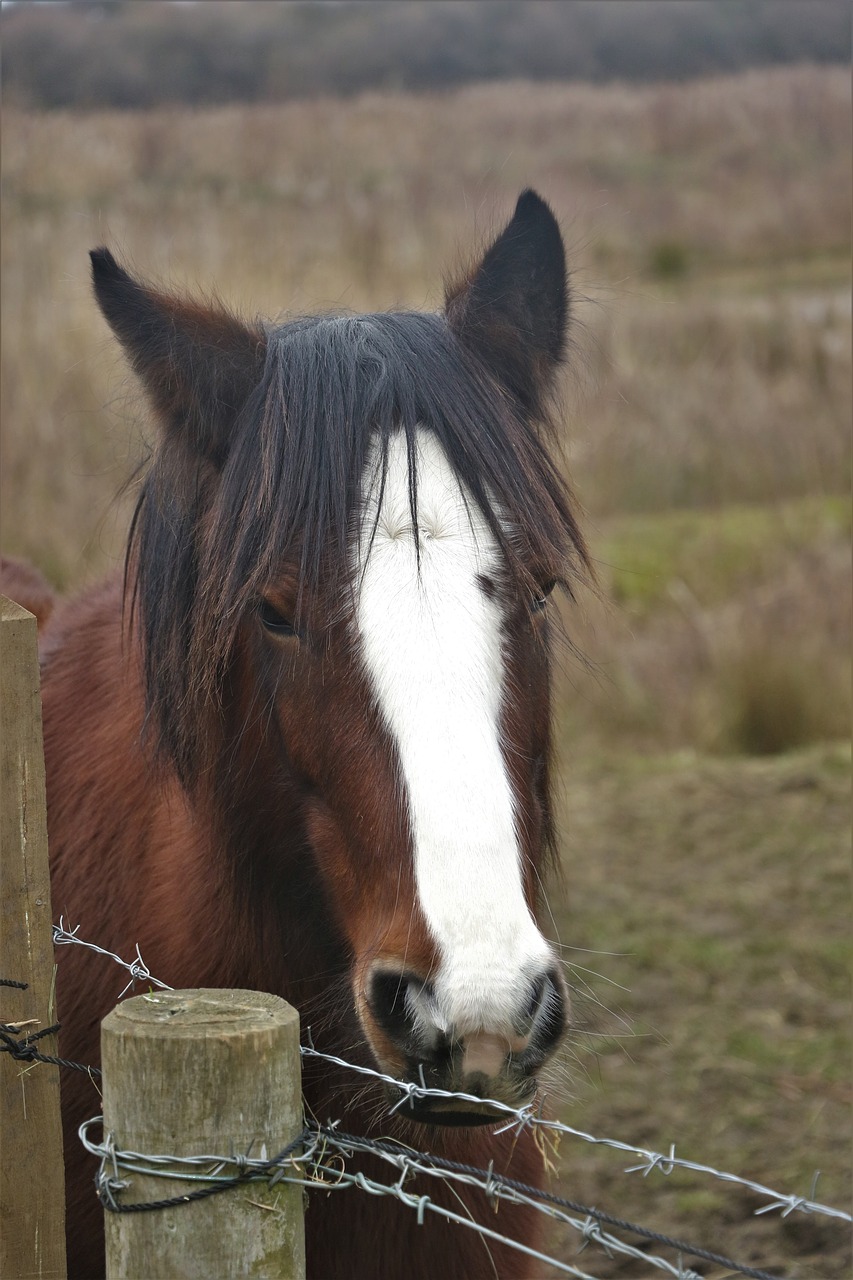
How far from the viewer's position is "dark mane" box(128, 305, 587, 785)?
6.59ft

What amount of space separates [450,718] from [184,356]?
2.84 feet

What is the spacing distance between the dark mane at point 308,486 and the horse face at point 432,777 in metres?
0.05

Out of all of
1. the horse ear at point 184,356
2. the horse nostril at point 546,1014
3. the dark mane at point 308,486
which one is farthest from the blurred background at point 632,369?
the horse nostril at point 546,1014

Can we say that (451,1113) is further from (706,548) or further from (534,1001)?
(706,548)

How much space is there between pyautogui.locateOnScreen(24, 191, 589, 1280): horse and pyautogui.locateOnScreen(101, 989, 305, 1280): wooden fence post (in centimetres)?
24

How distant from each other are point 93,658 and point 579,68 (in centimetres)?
1116

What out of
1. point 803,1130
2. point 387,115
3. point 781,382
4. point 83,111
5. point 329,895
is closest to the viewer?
point 329,895

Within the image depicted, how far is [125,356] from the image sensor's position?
2234 mm

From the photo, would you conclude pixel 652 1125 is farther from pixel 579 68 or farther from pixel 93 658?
pixel 579 68

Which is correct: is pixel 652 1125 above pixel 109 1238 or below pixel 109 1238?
below

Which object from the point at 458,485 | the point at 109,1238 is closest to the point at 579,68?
the point at 458,485

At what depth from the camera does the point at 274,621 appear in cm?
201

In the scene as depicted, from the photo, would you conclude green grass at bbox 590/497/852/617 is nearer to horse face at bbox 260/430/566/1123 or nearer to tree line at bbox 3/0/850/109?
tree line at bbox 3/0/850/109

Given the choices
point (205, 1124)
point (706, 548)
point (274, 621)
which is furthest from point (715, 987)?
point (706, 548)
